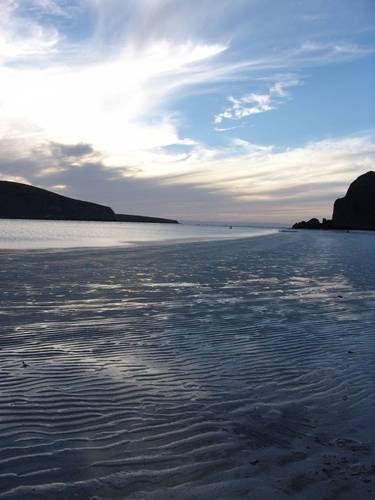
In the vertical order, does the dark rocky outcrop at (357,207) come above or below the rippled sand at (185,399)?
above

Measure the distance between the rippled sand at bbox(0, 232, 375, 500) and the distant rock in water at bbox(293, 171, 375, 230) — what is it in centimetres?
13709

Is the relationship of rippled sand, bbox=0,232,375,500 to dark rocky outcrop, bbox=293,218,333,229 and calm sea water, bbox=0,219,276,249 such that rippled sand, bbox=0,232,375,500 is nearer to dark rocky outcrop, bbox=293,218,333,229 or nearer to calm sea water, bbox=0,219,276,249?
calm sea water, bbox=0,219,276,249

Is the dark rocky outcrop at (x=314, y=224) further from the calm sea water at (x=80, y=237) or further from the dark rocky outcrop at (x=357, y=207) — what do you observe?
the calm sea water at (x=80, y=237)

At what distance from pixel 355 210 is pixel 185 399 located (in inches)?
6079

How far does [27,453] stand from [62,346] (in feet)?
12.8

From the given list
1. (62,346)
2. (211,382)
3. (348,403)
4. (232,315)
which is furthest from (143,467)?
(232,315)

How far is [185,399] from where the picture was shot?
566 cm

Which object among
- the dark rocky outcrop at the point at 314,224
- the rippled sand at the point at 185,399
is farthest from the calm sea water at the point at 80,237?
the dark rocky outcrop at the point at 314,224

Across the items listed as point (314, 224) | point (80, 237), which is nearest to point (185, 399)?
point (80, 237)

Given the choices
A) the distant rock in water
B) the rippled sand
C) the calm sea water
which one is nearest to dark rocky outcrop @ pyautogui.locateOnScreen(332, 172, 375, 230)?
the distant rock in water

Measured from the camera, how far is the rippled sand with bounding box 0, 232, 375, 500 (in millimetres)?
3822

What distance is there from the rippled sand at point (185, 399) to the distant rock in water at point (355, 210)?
137 metres

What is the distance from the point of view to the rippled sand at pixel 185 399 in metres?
3.82

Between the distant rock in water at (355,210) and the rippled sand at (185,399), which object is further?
the distant rock in water at (355,210)
